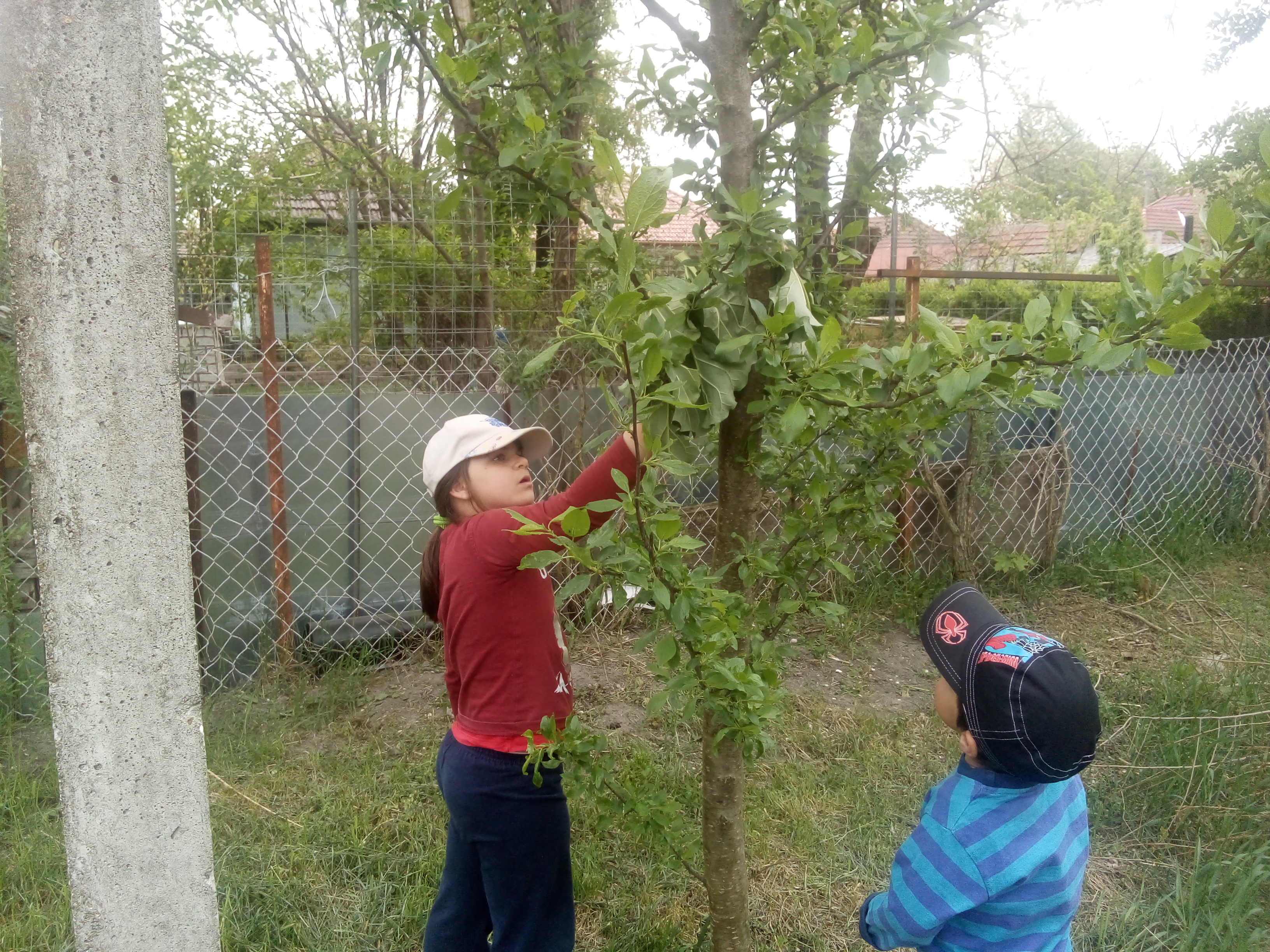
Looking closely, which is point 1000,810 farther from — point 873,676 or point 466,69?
point 873,676

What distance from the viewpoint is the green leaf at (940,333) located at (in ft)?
4.11

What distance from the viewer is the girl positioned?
181cm

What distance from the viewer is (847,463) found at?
5.82 feet

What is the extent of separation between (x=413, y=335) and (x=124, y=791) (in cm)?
294

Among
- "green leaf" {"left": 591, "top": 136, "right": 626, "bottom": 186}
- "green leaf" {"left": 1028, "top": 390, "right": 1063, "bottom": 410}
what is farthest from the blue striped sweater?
"green leaf" {"left": 591, "top": 136, "right": 626, "bottom": 186}

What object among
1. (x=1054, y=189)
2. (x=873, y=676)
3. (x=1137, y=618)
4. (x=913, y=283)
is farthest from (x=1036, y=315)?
(x=1054, y=189)

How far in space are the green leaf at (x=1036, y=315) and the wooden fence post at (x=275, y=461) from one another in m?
2.96

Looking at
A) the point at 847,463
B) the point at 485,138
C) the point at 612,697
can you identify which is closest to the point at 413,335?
the point at 612,697

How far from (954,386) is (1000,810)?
0.66m

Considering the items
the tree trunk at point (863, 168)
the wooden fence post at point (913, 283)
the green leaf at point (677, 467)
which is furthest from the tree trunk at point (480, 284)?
the green leaf at point (677, 467)

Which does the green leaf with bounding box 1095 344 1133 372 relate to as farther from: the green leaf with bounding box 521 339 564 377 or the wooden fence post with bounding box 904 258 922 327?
the wooden fence post with bounding box 904 258 922 327

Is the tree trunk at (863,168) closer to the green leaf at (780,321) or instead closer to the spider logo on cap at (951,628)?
the green leaf at (780,321)

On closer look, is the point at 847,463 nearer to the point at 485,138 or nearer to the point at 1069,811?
the point at 1069,811

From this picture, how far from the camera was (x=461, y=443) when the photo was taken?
6.32 feet
